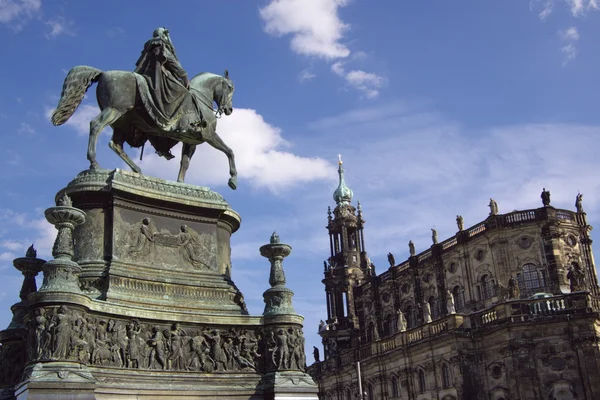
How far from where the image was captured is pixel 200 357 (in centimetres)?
1144

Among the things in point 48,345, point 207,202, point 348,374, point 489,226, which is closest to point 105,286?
point 48,345

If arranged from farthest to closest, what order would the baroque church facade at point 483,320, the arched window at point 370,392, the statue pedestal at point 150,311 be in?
the arched window at point 370,392
the baroque church facade at point 483,320
the statue pedestal at point 150,311

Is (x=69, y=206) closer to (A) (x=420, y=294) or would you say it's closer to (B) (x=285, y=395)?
(B) (x=285, y=395)

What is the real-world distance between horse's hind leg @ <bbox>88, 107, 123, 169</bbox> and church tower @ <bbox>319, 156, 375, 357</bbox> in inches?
2100

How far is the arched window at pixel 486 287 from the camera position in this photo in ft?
168

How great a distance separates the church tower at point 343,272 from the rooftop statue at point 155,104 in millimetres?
51750

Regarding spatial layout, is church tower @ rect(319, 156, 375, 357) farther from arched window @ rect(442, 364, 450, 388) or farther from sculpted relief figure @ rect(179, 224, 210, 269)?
sculpted relief figure @ rect(179, 224, 210, 269)

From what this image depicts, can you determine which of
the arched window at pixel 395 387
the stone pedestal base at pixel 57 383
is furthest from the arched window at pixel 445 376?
the stone pedestal base at pixel 57 383

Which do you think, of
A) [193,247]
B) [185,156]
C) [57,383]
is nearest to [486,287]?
[185,156]

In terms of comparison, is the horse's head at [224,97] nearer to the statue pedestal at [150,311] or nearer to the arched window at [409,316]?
the statue pedestal at [150,311]

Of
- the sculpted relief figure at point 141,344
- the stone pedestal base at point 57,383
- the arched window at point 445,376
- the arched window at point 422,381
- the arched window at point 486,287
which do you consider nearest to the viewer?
the stone pedestal base at point 57,383

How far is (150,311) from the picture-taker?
36.3ft

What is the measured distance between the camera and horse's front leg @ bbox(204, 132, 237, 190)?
13.9 meters

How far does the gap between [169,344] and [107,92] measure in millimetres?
4761
